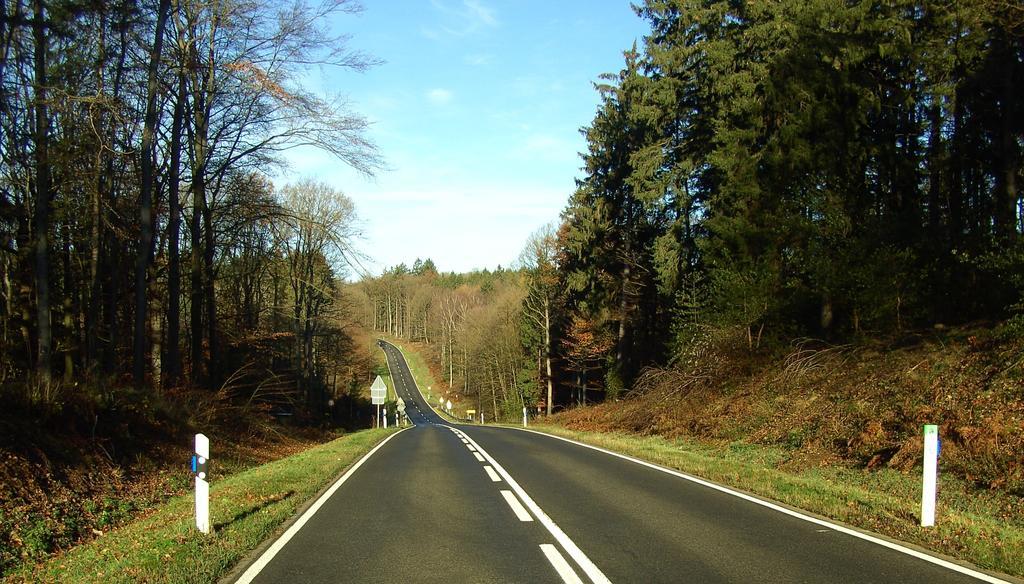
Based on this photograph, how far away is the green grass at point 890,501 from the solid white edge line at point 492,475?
3572 millimetres

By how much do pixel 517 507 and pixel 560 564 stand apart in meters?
2.87

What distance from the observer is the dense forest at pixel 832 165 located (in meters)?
17.7

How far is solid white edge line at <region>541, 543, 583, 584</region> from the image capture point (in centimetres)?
540

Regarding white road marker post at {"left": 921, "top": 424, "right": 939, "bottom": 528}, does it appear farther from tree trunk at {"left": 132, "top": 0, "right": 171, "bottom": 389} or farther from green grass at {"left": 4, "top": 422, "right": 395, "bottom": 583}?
tree trunk at {"left": 132, "top": 0, "right": 171, "bottom": 389}

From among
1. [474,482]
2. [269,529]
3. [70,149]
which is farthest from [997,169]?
[70,149]

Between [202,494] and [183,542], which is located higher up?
[202,494]

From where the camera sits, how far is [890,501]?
28.2ft

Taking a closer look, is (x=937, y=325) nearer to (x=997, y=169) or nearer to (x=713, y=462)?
(x=997, y=169)

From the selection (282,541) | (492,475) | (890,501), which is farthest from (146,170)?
(890,501)

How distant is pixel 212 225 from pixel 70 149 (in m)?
8.75

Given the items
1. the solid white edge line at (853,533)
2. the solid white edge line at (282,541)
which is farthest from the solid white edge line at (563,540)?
the solid white edge line at (853,533)

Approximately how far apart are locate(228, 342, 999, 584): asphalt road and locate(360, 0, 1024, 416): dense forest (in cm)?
812

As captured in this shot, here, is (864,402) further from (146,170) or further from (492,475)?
(146,170)

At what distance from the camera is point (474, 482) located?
36.4 ft
